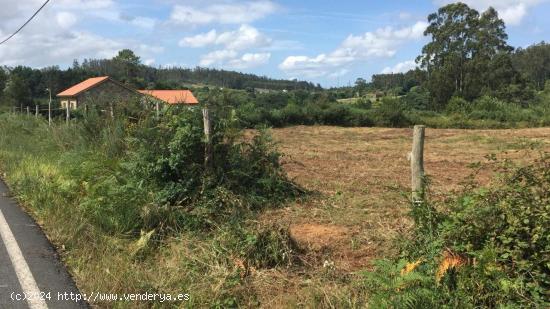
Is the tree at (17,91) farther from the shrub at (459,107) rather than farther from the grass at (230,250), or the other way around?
the grass at (230,250)

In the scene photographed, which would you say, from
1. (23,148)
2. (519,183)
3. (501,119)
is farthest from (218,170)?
(501,119)

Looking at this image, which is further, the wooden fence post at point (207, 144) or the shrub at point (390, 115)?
the shrub at point (390, 115)

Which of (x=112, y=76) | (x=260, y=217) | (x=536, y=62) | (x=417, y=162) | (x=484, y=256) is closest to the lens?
(x=484, y=256)

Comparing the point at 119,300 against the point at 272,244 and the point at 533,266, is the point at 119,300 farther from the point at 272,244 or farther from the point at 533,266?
the point at 533,266

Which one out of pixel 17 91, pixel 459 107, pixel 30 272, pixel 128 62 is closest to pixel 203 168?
pixel 30 272

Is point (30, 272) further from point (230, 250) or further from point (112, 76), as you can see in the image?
point (112, 76)

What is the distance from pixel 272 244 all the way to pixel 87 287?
6.08ft

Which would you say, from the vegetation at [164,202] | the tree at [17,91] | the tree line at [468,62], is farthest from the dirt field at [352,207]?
the tree at [17,91]

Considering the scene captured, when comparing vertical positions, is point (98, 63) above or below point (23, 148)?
above

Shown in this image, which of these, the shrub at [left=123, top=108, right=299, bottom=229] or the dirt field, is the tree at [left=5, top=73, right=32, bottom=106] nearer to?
the dirt field

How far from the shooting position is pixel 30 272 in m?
5.14

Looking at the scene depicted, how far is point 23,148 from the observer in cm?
1409

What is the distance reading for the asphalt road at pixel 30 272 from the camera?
4449mm

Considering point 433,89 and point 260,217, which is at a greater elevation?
point 433,89
